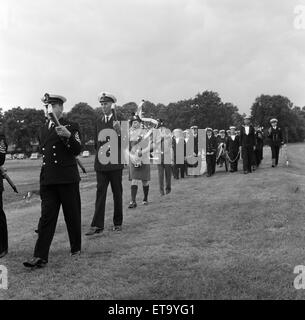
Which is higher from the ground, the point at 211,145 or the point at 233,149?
the point at 211,145

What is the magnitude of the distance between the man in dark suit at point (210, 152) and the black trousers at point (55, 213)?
14.3 meters

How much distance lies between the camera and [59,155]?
6855 millimetres

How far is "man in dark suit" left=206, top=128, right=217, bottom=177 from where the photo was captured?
21188 mm

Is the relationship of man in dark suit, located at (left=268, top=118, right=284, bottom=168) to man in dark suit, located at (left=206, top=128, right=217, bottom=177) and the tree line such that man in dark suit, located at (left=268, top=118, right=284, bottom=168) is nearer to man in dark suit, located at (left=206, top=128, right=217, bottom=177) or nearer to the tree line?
man in dark suit, located at (left=206, top=128, right=217, bottom=177)

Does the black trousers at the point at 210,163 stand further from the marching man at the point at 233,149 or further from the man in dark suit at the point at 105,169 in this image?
the man in dark suit at the point at 105,169

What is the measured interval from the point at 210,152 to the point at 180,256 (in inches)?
598

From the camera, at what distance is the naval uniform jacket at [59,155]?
→ 6.77 m

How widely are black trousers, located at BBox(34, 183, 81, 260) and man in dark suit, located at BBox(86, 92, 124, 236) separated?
1474 millimetres

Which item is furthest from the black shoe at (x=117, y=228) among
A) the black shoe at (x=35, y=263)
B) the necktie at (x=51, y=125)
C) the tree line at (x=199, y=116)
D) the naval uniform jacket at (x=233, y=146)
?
the tree line at (x=199, y=116)
